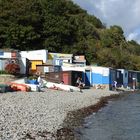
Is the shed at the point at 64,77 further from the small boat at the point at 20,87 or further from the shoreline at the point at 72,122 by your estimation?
the shoreline at the point at 72,122

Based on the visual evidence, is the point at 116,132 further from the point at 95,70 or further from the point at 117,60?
the point at 117,60

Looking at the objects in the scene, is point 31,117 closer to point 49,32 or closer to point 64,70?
point 64,70

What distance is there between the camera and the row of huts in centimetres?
5969

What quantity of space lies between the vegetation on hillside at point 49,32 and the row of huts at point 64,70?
769cm

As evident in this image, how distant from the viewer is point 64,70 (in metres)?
63.4

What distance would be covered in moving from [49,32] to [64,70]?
22124 mm

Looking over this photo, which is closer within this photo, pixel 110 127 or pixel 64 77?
pixel 110 127

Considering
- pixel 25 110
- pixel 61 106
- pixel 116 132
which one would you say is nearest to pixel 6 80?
pixel 61 106

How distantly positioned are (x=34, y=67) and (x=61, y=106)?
35998 millimetres

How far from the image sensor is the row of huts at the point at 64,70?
5969 cm

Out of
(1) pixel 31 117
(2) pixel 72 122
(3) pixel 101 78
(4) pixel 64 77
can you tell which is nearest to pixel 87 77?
(3) pixel 101 78

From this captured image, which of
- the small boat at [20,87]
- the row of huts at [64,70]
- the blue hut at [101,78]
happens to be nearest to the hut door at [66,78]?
the row of huts at [64,70]

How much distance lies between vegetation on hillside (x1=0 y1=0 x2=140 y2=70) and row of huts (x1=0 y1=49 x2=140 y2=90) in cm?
769

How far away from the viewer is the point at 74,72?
6000 cm
